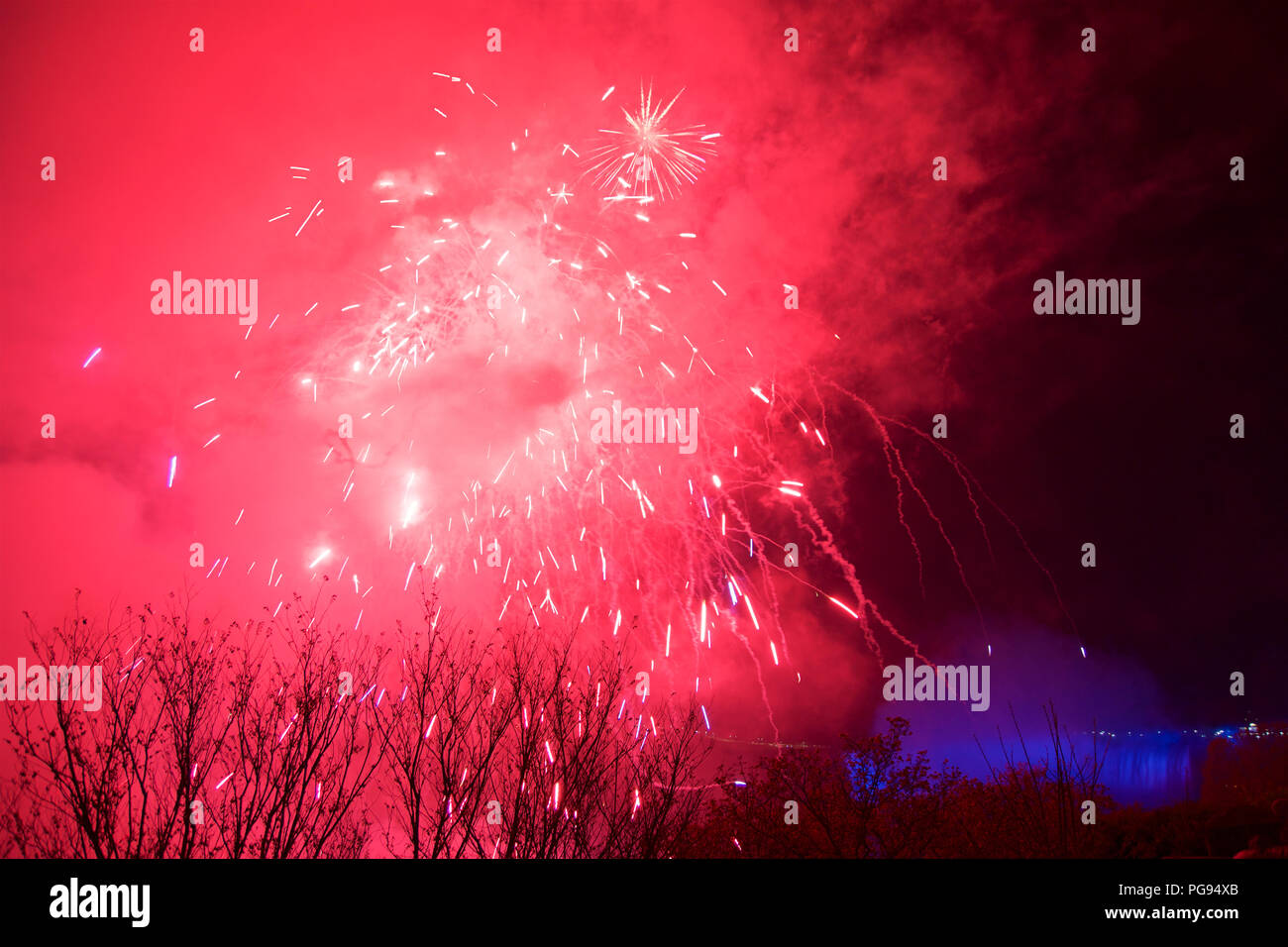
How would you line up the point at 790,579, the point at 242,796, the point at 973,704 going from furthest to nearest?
the point at 973,704 < the point at 790,579 < the point at 242,796

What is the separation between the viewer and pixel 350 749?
576 inches

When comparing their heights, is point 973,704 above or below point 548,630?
below

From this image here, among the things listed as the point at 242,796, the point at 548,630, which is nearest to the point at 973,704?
the point at 548,630

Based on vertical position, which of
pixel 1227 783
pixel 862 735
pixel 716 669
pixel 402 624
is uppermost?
pixel 402 624

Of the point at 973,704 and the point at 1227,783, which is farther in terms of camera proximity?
the point at 1227,783

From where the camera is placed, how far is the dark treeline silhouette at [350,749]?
12992 mm

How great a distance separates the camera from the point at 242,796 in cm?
1412

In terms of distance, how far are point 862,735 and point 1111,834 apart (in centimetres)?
1440

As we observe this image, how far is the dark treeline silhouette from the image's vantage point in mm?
12992

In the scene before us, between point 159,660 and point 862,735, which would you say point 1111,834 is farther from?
point 159,660
